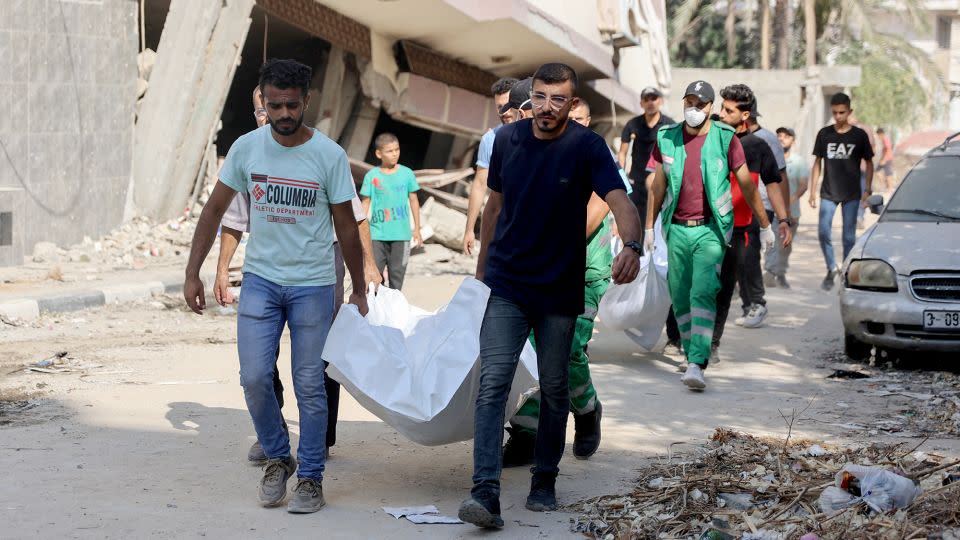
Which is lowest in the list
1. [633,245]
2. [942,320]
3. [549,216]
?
[942,320]

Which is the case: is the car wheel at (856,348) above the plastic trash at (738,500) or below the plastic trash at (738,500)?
above

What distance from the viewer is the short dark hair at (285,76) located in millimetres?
5297

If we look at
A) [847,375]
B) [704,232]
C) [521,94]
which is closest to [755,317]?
[847,375]

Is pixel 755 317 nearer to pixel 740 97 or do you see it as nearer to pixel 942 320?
pixel 740 97

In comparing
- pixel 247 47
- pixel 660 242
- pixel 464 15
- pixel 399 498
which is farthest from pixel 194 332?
pixel 247 47

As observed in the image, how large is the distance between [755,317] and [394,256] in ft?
10.6

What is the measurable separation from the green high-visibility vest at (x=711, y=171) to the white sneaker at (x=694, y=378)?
81 cm

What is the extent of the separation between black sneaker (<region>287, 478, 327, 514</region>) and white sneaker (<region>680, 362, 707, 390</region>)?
3.40 metres

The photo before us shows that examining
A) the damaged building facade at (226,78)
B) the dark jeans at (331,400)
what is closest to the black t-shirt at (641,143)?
the damaged building facade at (226,78)

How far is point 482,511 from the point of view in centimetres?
501

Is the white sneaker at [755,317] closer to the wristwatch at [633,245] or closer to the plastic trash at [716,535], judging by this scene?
the wristwatch at [633,245]

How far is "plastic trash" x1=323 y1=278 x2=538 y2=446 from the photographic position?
5418 millimetres

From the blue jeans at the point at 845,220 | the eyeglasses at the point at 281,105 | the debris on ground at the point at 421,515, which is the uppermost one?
the eyeglasses at the point at 281,105

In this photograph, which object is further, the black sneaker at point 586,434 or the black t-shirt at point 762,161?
the black t-shirt at point 762,161
